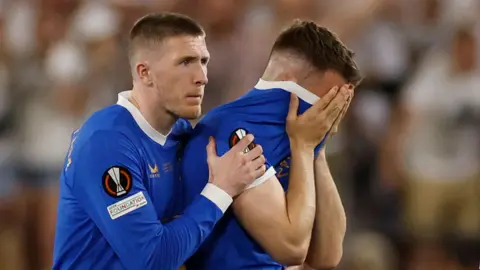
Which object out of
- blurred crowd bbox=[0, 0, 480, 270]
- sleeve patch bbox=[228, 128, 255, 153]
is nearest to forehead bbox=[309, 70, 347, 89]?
sleeve patch bbox=[228, 128, 255, 153]

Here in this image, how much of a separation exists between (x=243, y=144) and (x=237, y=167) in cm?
8

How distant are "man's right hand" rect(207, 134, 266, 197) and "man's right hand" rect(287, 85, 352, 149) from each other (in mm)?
162

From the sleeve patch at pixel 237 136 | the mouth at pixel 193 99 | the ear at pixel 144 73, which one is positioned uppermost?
the ear at pixel 144 73

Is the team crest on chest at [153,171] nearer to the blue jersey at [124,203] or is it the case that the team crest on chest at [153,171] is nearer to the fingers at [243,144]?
the blue jersey at [124,203]

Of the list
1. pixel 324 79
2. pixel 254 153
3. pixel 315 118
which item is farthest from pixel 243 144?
pixel 324 79

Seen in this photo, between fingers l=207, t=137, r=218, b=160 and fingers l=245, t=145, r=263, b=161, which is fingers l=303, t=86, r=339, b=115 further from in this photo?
fingers l=207, t=137, r=218, b=160

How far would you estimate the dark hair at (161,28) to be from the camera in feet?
9.55

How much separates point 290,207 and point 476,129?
9.53 ft

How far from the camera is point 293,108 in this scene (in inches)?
117

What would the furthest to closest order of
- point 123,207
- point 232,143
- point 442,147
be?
point 442,147 → point 232,143 → point 123,207

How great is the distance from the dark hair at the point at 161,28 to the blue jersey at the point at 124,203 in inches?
8.8

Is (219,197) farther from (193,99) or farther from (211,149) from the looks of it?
(193,99)

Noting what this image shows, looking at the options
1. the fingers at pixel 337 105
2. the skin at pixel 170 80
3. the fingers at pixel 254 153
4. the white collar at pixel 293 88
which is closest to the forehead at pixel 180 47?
the skin at pixel 170 80

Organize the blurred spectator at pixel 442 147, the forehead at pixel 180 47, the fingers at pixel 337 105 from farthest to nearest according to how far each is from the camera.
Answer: the blurred spectator at pixel 442 147 → the fingers at pixel 337 105 → the forehead at pixel 180 47
